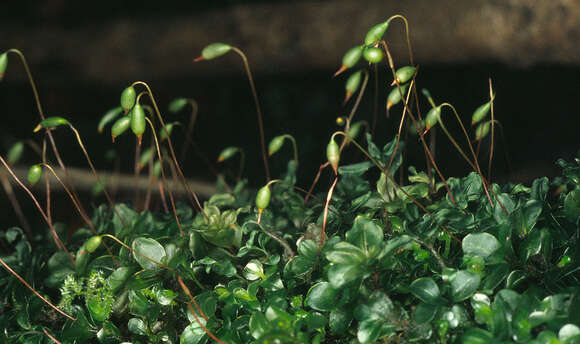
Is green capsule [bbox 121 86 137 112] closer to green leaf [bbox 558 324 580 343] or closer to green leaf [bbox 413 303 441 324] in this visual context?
green leaf [bbox 413 303 441 324]

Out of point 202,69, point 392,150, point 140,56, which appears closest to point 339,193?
point 392,150

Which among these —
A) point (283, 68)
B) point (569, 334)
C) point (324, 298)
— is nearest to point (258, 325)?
point (324, 298)

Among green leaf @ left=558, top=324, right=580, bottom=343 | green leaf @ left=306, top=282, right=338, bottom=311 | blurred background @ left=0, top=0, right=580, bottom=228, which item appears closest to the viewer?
green leaf @ left=558, top=324, right=580, bottom=343

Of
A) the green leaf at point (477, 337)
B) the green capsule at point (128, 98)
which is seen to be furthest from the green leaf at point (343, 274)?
the green capsule at point (128, 98)

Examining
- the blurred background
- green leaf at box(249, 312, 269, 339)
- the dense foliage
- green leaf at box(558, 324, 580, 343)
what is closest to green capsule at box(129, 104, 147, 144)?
the dense foliage

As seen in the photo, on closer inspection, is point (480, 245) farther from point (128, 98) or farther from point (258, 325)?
point (128, 98)

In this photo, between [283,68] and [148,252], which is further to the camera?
[283,68]

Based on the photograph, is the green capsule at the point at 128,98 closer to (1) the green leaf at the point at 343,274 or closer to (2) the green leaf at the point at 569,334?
(1) the green leaf at the point at 343,274
